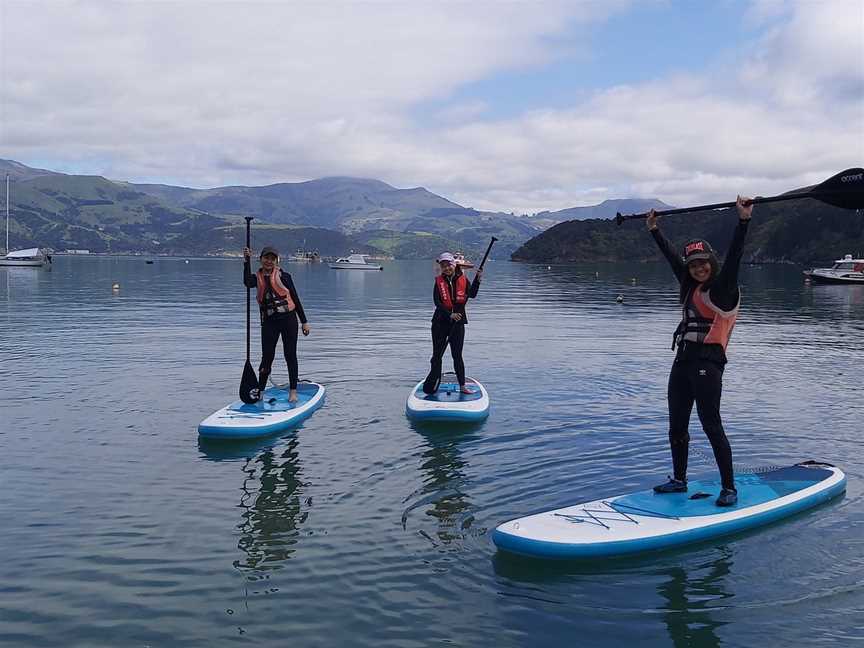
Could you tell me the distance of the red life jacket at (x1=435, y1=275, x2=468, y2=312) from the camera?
1510 centimetres

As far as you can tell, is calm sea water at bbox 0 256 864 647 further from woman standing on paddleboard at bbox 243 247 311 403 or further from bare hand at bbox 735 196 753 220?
bare hand at bbox 735 196 753 220

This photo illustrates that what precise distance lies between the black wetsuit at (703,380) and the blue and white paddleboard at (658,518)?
0.46 metres

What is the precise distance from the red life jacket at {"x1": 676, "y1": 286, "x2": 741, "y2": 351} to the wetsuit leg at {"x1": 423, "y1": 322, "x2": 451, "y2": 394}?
7.09 m

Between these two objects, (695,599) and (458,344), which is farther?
(458,344)

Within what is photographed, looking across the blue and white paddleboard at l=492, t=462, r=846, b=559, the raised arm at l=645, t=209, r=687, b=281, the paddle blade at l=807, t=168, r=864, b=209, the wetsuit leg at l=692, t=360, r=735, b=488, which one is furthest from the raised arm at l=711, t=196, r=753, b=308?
the blue and white paddleboard at l=492, t=462, r=846, b=559

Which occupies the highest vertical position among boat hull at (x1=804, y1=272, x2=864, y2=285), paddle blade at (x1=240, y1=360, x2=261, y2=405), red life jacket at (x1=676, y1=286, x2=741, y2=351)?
boat hull at (x1=804, y1=272, x2=864, y2=285)

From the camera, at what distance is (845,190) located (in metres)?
9.29

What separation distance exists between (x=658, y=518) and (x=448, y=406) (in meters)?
6.27

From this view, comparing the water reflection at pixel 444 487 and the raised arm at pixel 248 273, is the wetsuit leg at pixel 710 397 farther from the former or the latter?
the raised arm at pixel 248 273

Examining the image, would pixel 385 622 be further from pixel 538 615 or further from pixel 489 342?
pixel 489 342

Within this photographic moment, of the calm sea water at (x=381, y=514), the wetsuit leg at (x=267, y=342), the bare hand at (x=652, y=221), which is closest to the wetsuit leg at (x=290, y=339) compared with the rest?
the wetsuit leg at (x=267, y=342)

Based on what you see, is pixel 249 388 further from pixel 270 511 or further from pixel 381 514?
pixel 381 514

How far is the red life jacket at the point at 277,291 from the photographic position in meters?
14.3

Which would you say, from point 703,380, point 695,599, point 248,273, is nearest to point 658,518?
point 695,599
